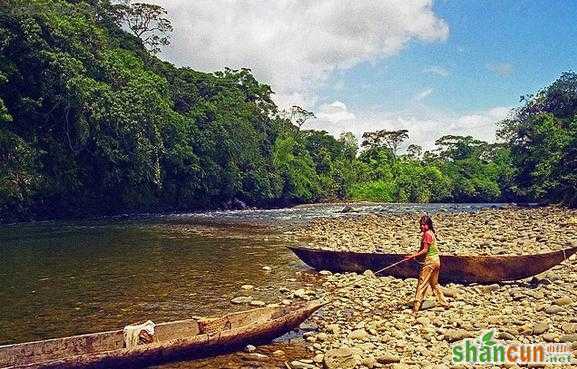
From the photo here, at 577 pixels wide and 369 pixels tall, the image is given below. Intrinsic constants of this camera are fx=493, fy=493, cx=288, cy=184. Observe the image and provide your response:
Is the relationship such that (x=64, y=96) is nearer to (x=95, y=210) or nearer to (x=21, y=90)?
(x=21, y=90)

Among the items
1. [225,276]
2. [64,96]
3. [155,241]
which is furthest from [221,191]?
[225,276]

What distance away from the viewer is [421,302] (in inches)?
388

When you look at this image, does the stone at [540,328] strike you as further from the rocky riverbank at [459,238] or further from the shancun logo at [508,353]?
the rocky riverbank at [459,238]

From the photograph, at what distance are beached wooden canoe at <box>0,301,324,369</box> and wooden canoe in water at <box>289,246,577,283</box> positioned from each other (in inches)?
185

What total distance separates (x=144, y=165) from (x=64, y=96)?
7541 mm

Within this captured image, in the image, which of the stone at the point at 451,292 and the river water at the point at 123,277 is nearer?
the river water at the point at 123,277

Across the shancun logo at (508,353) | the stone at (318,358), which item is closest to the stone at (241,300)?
the stone at (318,358)

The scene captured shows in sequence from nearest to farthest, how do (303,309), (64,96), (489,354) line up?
1. (489,354)
2. (303,309)
3. (64,96)

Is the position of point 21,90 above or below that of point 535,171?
above

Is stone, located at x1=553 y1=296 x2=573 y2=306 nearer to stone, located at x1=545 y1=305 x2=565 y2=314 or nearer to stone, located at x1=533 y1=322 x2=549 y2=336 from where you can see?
stone, located at x1=545 y1=305 x2=565 y2=314

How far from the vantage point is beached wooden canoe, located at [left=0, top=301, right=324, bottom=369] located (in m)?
6.89

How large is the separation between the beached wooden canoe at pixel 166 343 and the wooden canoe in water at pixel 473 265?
4.69 m

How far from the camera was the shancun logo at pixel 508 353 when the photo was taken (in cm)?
686

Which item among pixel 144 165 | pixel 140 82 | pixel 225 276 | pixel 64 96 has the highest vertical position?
pixel 140 82
